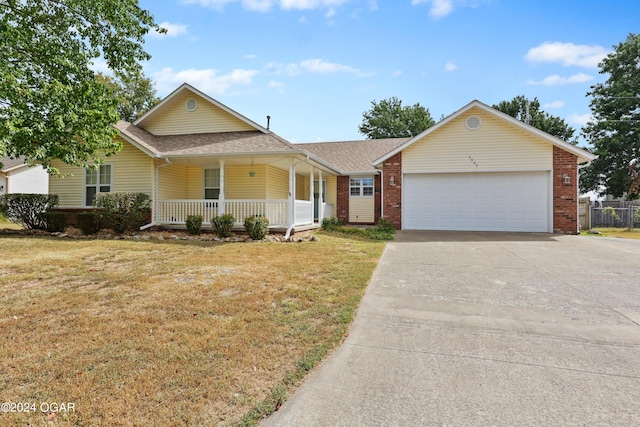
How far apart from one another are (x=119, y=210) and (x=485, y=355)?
39.6ft

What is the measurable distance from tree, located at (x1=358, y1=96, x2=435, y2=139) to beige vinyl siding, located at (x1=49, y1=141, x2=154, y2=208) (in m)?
30.2

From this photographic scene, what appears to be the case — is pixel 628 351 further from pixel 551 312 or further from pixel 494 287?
pixel 494 287

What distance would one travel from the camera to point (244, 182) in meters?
14.9

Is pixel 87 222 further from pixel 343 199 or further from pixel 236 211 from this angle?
pixel 343 199

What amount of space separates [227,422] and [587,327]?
158 inches

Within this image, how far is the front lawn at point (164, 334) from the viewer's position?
2486 mm

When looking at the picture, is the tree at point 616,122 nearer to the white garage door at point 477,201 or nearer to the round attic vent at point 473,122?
the white garage door at point 477,201

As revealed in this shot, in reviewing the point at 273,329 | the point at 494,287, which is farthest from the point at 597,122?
the point at 273,329

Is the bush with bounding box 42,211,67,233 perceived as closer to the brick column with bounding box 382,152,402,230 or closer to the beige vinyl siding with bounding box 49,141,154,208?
the beige vinyl siding with bounding box 49,141,154,208

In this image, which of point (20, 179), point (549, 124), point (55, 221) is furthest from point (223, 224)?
point (549, 124)

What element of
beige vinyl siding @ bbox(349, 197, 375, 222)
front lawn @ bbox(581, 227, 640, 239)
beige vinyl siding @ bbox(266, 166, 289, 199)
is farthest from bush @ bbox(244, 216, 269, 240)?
front lawn @ bbox(581, 227, 640, 239)

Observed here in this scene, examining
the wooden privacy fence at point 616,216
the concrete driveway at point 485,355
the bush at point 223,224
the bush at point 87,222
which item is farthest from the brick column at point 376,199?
the bush at point 87,222

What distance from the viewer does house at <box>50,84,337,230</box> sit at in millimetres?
12336

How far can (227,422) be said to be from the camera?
2283 millimetres
